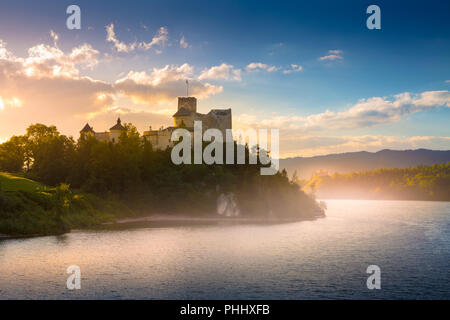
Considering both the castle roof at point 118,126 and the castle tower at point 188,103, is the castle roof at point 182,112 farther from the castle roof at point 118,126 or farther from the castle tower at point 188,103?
the castle roof at point 118,126

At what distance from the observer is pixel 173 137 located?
10225 cm

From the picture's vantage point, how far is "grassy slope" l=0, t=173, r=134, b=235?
180 feet

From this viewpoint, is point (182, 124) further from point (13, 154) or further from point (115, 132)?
point (13, 154)

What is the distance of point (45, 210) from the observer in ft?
200

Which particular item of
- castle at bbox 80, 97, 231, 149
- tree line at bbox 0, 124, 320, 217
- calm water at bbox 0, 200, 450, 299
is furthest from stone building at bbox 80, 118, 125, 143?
Result: calm water at bbox 0, 200, 450, 299

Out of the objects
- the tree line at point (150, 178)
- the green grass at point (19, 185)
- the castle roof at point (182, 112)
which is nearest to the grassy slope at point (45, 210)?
the green grass at point (19, 185)

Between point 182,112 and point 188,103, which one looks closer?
point 182,112

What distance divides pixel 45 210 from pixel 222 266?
37844 millimetres

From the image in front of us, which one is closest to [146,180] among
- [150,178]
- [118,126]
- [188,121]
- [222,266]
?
[150,178]

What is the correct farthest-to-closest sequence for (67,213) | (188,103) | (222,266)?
(188,103) → (67,213) → (222,266)

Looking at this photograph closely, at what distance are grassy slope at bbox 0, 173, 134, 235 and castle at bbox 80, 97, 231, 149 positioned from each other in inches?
1136

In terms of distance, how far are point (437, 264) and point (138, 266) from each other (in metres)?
30.5

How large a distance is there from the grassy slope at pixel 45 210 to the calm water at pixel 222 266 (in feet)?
16.1
